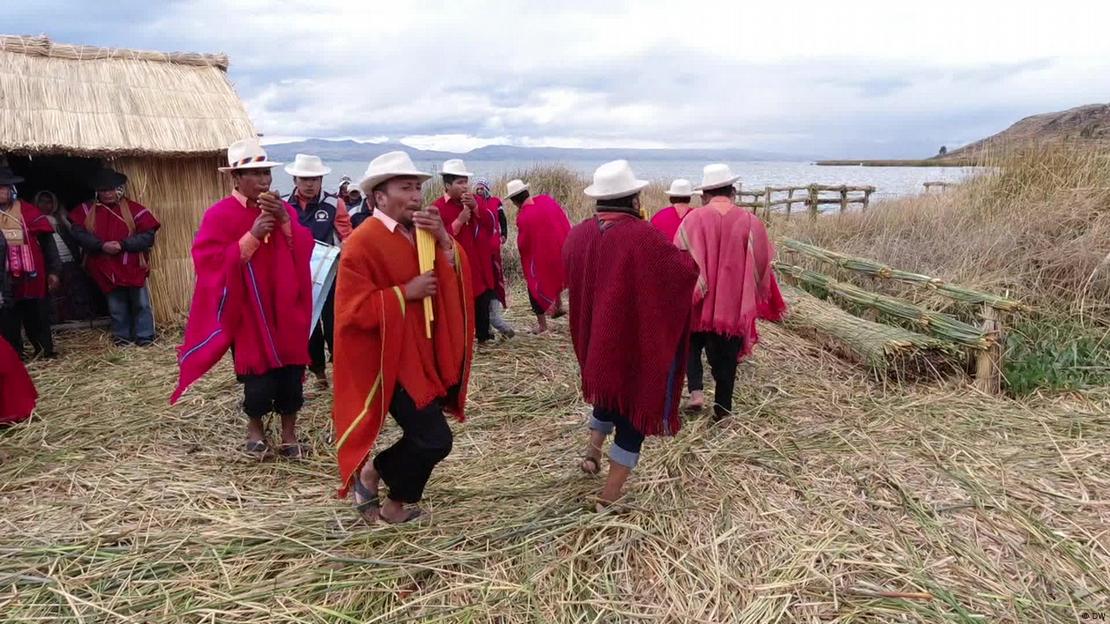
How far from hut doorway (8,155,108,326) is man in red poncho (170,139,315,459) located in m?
4.88

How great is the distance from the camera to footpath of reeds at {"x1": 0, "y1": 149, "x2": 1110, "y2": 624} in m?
2.92

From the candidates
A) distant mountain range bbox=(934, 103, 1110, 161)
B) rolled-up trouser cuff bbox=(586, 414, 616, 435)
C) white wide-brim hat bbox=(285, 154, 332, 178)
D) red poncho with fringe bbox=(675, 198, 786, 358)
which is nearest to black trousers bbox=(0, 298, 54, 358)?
white wide-brim hat bbox=(285, 154, 332, 178)

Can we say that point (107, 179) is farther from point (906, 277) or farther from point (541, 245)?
point (906, 277)

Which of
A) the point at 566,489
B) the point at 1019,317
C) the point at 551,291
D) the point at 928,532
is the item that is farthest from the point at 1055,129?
the point at 566,489

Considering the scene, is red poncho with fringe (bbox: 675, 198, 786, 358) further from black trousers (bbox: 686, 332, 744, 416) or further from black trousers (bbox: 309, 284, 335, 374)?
black trousers (bbox: 309, 284, 335, 374)

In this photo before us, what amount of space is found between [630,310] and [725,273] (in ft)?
5.09

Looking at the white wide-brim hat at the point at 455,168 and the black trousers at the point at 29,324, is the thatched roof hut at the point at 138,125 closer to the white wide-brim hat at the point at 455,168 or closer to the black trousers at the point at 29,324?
the black trousers at the point at 29,324

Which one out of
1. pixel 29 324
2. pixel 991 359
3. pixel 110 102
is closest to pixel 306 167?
pixel 29 324

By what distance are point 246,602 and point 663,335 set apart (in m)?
2.03

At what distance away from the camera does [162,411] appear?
521 centimetres

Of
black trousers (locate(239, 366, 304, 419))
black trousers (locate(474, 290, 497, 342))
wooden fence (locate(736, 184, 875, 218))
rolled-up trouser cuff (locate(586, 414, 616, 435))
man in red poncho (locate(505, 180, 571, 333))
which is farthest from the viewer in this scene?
wooden fence (locate(736, 184, 875, 218))

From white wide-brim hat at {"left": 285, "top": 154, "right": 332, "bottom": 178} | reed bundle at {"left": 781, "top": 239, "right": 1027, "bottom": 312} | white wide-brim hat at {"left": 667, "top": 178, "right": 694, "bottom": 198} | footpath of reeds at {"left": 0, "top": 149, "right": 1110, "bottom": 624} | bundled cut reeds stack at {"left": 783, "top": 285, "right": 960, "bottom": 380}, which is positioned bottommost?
footpath of reeds at {"left": 0, "top": 149, "right": 1110, "bottom": 624}

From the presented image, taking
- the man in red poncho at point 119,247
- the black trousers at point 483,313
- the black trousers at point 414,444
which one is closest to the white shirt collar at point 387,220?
the black trousers at point 414,444

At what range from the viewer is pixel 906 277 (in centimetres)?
653
